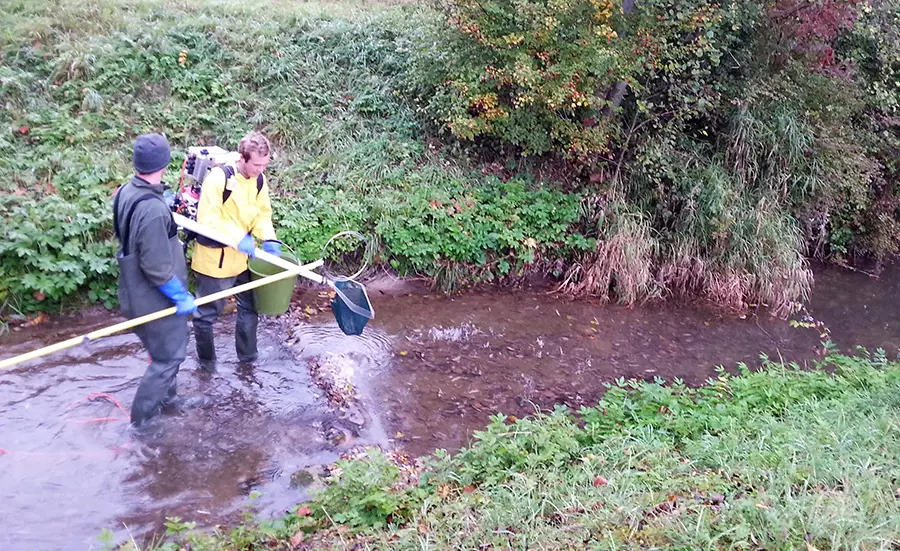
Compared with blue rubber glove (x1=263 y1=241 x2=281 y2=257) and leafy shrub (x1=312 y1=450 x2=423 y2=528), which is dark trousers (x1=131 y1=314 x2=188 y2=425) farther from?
leafy shrub (x1=312 y1=450 x2=423 y2=528)

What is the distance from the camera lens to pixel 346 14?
10992mm

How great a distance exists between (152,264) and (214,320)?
1.31 metres

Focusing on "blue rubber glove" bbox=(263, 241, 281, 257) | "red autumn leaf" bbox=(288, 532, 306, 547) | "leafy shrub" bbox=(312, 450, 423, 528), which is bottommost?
"red autumn leaf" bbox=(288, 532, 306, 547)

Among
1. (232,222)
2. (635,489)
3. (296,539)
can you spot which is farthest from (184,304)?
(635,489)

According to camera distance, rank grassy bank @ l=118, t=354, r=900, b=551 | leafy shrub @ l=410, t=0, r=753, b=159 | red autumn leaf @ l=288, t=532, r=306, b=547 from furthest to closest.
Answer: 1. leafy shrub @ l=410, t=0, r=753, b=159
2. red autumn leaf @ l=288, t=532, r=306, b=547
3. grassy bank @ l=118, t=354, r=900, b=551

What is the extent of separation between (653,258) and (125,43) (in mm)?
7857

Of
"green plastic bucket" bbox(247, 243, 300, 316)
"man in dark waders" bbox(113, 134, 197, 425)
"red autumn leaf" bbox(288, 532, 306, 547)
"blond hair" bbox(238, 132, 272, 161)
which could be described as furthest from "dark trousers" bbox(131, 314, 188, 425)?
"red autumn leaf" bbox(288, 532, 306, 547)

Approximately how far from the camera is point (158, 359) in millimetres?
4301

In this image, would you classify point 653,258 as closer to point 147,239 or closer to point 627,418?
point 627,418

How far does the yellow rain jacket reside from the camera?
4547mm

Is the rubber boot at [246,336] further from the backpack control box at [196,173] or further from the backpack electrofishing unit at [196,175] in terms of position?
the backpack control box at [196,173]

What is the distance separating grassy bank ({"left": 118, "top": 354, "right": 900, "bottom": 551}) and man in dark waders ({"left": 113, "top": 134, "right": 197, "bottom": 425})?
1.19 m

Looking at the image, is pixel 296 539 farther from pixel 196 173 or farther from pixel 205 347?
pixel 196 173

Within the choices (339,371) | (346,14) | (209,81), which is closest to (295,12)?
(346,14)
